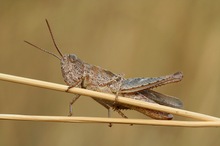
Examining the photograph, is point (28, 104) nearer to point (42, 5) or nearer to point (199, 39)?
point (42, 5)

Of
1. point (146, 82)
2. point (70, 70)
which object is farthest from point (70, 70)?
point (146, 82)

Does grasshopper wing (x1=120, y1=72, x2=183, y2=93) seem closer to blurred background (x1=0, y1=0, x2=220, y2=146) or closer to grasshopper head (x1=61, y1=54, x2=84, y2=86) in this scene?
grasshopper head (x1=61, y1=54, x2=84, y2=86)

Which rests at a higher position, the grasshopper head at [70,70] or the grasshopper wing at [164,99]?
the grasshopper head at [70,70]

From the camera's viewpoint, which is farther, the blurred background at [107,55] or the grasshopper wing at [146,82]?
the blurred background at [107,55]

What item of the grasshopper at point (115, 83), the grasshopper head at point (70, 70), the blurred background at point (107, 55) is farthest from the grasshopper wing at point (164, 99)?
the blurred background at point (107, 55)

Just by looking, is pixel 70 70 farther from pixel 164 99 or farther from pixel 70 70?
pixel 164 99

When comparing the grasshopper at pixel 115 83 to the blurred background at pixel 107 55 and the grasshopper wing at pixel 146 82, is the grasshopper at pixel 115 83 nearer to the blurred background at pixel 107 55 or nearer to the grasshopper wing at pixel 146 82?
the grasshopper wing at pixel 146 82

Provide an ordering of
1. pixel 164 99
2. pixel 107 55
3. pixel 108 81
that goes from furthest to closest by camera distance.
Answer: pixel 107 55 < pixel 108 81 < pixel 164 99
